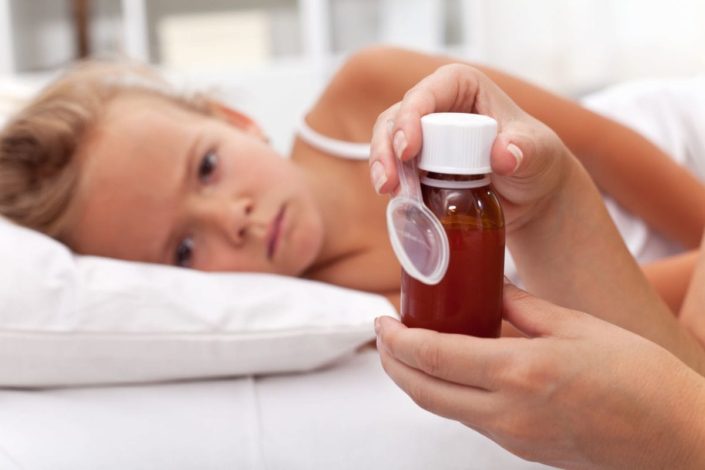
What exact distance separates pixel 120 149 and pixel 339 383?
451mm

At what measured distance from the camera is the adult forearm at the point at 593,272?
0.73 meters

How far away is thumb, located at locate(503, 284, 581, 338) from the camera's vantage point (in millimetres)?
569

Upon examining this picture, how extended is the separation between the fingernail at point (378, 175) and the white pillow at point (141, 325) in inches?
14.7

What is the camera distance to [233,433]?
0.80 metres

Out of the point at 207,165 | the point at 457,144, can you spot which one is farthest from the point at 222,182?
the point at 457,144

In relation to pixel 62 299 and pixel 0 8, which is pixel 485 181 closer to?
pixel 62 299

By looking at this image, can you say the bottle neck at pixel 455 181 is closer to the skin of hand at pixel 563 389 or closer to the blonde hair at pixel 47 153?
the skin of hand at pixel 563 389

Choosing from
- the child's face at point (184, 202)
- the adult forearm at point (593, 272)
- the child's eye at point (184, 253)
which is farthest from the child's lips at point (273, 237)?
Answer: the adult forearm at point (593, 272)

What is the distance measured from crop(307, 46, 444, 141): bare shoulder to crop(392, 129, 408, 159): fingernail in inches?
27.5

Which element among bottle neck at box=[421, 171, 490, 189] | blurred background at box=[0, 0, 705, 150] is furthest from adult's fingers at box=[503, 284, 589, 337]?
blurred background at box=[0, 0, 705, 150]

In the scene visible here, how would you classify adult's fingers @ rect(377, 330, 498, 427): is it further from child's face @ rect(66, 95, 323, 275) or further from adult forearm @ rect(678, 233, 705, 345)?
child's face @ rect(66, 95, 323, 275)

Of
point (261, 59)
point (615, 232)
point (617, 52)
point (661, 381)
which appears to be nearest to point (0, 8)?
point (261, 59)

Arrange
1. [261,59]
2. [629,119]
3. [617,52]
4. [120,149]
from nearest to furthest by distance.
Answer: [120,149], [629,119], [617,52], [261,59]

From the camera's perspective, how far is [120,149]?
3.53ft
